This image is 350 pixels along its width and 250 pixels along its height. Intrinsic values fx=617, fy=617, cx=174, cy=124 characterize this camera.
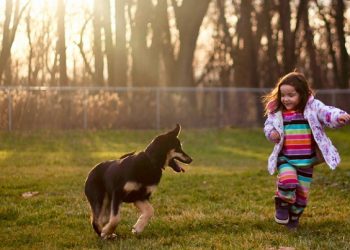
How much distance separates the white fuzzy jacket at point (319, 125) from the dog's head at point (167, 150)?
1.14 meters

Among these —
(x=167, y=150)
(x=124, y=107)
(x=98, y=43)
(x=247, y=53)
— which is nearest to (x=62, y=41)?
(x=98, y=43)

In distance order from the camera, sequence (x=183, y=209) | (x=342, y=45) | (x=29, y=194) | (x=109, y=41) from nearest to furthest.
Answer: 1. (x=183, y=209)
2. (x=29, y=194)
3. (x=109, y=41)
4. (x=342, y=45)

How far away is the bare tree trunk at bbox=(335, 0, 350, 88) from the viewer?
34.1 m

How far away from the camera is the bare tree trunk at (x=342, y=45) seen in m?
34.1

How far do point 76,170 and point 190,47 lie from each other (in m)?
19.8

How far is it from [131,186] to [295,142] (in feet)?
6.47

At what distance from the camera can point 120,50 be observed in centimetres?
3044

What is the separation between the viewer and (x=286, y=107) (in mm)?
6914

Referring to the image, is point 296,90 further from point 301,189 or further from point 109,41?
point 109,41

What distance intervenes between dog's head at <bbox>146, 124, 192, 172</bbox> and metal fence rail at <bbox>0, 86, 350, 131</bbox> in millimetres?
16876

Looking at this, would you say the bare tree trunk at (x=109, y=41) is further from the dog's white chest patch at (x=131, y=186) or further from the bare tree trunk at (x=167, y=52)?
the dog's white chest patch at (x=131, y=186)

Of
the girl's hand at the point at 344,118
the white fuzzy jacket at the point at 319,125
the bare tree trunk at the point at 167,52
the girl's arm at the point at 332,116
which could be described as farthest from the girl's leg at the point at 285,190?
the bare tree trunk at the point at 167,52

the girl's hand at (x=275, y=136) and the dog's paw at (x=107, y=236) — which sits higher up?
the girl's hand at (x=275, y=136)

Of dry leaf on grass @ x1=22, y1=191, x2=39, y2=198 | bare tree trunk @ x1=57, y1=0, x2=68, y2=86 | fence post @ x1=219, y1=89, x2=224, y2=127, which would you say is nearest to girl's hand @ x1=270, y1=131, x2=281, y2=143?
dry leaf on grass @ x1=22, y1=191, x2=39, y2=198
